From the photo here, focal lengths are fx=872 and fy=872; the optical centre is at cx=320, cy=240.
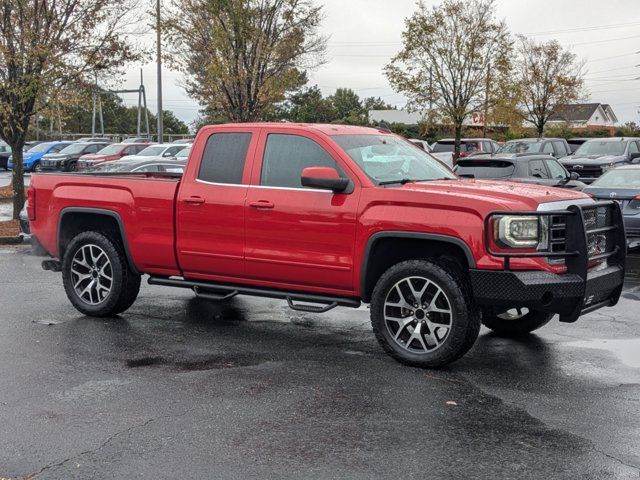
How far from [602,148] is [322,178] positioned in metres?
19.9

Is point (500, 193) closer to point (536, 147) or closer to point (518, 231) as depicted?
point (518, 231)

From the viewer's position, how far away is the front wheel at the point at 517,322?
8.05m

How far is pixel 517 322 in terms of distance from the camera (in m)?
8.14

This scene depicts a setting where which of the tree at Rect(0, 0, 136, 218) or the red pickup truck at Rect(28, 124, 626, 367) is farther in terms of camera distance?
the tree at Rect(0, 0, 136, 218)

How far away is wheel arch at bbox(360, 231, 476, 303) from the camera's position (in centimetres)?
673

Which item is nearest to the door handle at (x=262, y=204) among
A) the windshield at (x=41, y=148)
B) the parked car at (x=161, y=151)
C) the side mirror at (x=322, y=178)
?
the side mirror at (x=322, y=178)

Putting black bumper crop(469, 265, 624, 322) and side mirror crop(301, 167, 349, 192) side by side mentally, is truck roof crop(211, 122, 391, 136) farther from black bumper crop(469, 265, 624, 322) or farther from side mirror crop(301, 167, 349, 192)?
black bumper crop(469, 265, 624, 322)

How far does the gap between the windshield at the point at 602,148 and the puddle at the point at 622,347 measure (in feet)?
58.4

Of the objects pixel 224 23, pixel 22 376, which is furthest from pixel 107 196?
pixel 224 23

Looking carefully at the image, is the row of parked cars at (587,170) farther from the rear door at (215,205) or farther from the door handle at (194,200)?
the door handle at (194,200)

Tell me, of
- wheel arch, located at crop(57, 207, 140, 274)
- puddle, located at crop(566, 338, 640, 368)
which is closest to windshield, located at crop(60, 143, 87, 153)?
wheel arch, located at crop(57, 207, 140, 274)

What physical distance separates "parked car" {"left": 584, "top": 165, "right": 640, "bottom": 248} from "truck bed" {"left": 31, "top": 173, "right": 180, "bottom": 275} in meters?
7.46

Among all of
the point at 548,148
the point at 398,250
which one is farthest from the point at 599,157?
the point at 398,250

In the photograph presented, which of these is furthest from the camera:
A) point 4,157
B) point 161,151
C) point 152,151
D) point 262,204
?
point 4,157
